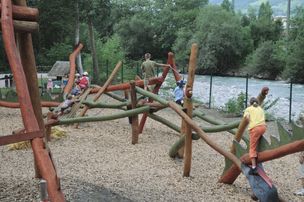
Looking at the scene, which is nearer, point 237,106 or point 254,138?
point 254,138

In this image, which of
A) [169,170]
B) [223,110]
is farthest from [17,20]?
[223,110]

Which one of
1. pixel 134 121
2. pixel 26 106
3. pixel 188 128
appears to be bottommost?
pixel 134 121

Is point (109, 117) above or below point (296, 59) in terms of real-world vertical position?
above

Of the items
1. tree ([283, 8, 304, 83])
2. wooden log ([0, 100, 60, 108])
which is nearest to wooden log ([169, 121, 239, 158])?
wooden log ([0, 100, 60, 108])

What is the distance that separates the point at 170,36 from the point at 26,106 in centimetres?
5985

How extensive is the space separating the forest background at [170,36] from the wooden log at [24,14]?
20592 mm

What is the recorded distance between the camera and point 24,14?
5.04 metres

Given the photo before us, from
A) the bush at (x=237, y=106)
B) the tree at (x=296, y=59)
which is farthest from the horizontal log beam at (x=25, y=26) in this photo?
the tree at (x=296, y=59)

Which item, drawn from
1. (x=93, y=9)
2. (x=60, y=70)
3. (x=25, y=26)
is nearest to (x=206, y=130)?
(x=25, y=26)

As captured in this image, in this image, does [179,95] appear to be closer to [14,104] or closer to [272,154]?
[14,104]

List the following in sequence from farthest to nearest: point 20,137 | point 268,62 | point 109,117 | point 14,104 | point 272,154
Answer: point 268,62, point 14,104, point 109,117, point 272,154, point 20,137

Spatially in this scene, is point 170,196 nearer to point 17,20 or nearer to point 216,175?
point 216,175

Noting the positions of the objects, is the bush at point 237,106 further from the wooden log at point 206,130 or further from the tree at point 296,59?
the tree at point 296,59

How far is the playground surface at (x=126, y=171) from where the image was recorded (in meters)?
6.12
